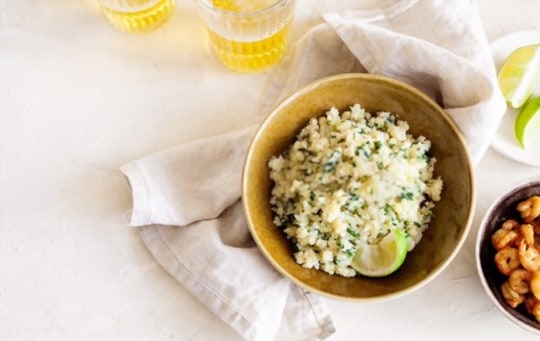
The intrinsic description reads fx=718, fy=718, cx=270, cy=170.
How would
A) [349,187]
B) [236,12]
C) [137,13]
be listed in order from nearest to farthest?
[349,187] < [236,12] < [137,13]

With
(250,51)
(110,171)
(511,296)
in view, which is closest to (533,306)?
(511,296)

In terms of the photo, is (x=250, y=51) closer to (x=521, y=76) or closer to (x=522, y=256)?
(x=521, y=76)

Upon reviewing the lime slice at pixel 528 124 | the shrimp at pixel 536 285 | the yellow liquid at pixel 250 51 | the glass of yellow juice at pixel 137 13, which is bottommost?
the shrimp at pixel 536 285

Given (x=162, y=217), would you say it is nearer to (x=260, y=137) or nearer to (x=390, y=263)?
(x=260, y=137)

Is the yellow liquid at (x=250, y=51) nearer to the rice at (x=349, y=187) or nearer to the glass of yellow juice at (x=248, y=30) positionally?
the glass of yellow juice at (x=248, y=30)

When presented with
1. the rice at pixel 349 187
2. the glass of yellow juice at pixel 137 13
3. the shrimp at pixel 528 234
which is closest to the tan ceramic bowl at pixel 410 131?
the rice at pixel 349 187

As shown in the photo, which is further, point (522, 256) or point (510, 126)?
point (510, 126)

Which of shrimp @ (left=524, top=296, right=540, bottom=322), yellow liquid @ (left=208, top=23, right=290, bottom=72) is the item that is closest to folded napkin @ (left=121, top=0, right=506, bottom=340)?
yellow liquid @ (left=208, top=23, right=290, bottom=72)
